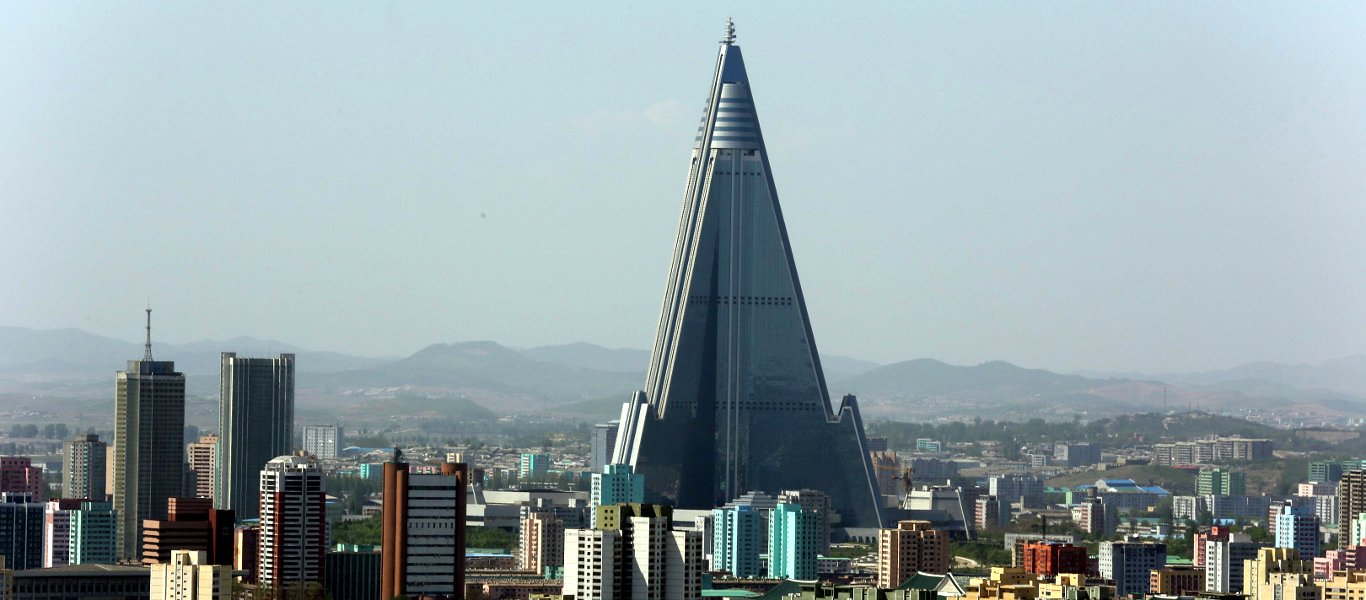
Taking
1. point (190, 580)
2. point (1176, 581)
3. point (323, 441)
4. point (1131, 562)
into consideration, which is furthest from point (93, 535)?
point (323, 441)

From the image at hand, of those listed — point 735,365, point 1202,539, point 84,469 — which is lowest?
point 1202,539

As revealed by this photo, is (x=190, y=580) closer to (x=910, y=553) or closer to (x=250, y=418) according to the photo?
(x=910, y=553)

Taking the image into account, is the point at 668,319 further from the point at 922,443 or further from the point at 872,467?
the point at 922,443

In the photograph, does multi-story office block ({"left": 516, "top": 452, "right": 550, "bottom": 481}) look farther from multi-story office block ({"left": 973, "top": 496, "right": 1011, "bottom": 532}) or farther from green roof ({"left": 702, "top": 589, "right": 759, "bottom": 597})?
green roof ({"left": 702, "top": 589, "right": 759, "bottom": 597})

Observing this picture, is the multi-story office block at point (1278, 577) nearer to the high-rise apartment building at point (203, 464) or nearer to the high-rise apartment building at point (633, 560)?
the high-rise apartment building at point (633, 560)

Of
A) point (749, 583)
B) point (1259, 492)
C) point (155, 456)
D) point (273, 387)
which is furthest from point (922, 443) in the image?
point (749, 583)

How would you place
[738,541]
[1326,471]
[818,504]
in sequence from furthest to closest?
[1326,471] < [818,504] < [738,541]

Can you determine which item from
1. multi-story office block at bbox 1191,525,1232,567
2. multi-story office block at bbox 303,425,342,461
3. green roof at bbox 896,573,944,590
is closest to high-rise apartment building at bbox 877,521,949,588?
multi-story office block at bbox 1191,525,1232,567
